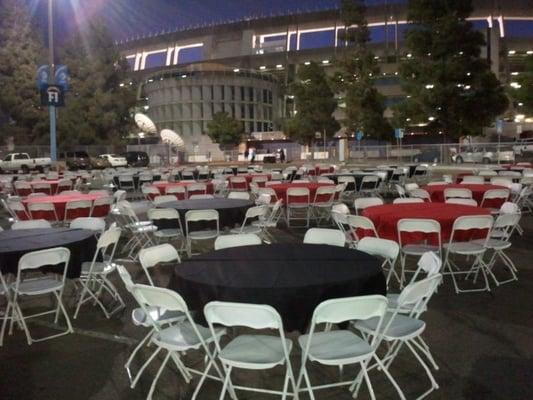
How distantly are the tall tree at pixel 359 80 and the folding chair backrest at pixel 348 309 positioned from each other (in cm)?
3331

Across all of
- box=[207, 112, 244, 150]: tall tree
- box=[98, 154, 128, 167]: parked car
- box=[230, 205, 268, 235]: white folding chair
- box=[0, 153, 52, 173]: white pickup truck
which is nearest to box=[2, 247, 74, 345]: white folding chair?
box=[230, 205, 268, 235]: white folding chair

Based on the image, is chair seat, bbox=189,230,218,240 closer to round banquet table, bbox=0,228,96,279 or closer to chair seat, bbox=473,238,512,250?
round banquet table, bbox=0,228,96,279

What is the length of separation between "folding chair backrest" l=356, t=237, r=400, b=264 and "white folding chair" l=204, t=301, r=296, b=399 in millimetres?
1480

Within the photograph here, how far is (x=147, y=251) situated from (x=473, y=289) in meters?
3.96

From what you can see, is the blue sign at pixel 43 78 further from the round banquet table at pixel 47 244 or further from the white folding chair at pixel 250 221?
the round banquet table at pixel 47 244

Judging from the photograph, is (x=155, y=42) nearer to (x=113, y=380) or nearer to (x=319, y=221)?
(x=319, y=221)

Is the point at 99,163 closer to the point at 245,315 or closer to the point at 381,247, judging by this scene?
the point at 381,247

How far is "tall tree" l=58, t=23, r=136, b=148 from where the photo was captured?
42.8 m

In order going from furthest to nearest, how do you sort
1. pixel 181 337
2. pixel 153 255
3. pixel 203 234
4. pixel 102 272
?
pixel 203 234 → pixel 102 272 → pixel 153 255 → pixel 181 337

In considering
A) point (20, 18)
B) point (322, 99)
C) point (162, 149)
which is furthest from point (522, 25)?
point (20, 18)

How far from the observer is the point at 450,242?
19.6 feet

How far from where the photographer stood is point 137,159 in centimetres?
4231

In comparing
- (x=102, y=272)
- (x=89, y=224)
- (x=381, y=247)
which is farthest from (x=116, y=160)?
(x=381, y=247)

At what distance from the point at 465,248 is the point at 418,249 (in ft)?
1.71
